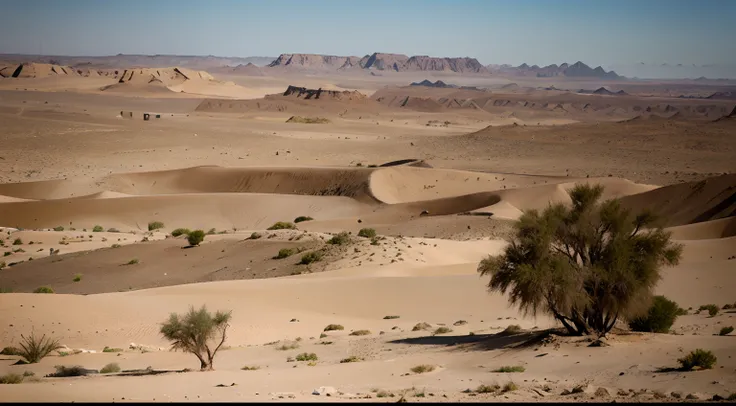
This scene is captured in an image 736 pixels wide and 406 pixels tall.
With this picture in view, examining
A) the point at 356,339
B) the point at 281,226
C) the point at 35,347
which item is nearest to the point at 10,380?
the point at 35,347

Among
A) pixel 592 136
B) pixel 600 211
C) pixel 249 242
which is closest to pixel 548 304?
pixel 600 211

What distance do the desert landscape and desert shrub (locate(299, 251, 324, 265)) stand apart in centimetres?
8

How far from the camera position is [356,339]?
63.4 ft

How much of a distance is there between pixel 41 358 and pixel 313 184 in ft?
137

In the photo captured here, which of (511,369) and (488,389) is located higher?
(488,389)

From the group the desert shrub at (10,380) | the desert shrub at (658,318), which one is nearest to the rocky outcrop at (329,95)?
the desert shrub at (658,318)

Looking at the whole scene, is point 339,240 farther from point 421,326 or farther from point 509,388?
point 509,388

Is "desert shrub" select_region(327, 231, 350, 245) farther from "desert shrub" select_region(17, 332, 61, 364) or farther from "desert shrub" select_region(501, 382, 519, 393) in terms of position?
"desert shrub" select_region(501, 382, 519, 393)

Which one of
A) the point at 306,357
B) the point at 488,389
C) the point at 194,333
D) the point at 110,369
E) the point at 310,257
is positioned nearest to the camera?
the point at 488,389

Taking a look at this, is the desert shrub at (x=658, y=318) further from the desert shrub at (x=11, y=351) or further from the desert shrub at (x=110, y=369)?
the desert shrub at (x=11, y=351)

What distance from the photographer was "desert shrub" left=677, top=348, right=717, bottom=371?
44.8ft

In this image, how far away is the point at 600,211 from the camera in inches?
693

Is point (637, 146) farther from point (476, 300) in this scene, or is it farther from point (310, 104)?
point (310, 104)

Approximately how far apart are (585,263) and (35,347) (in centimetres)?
1155
